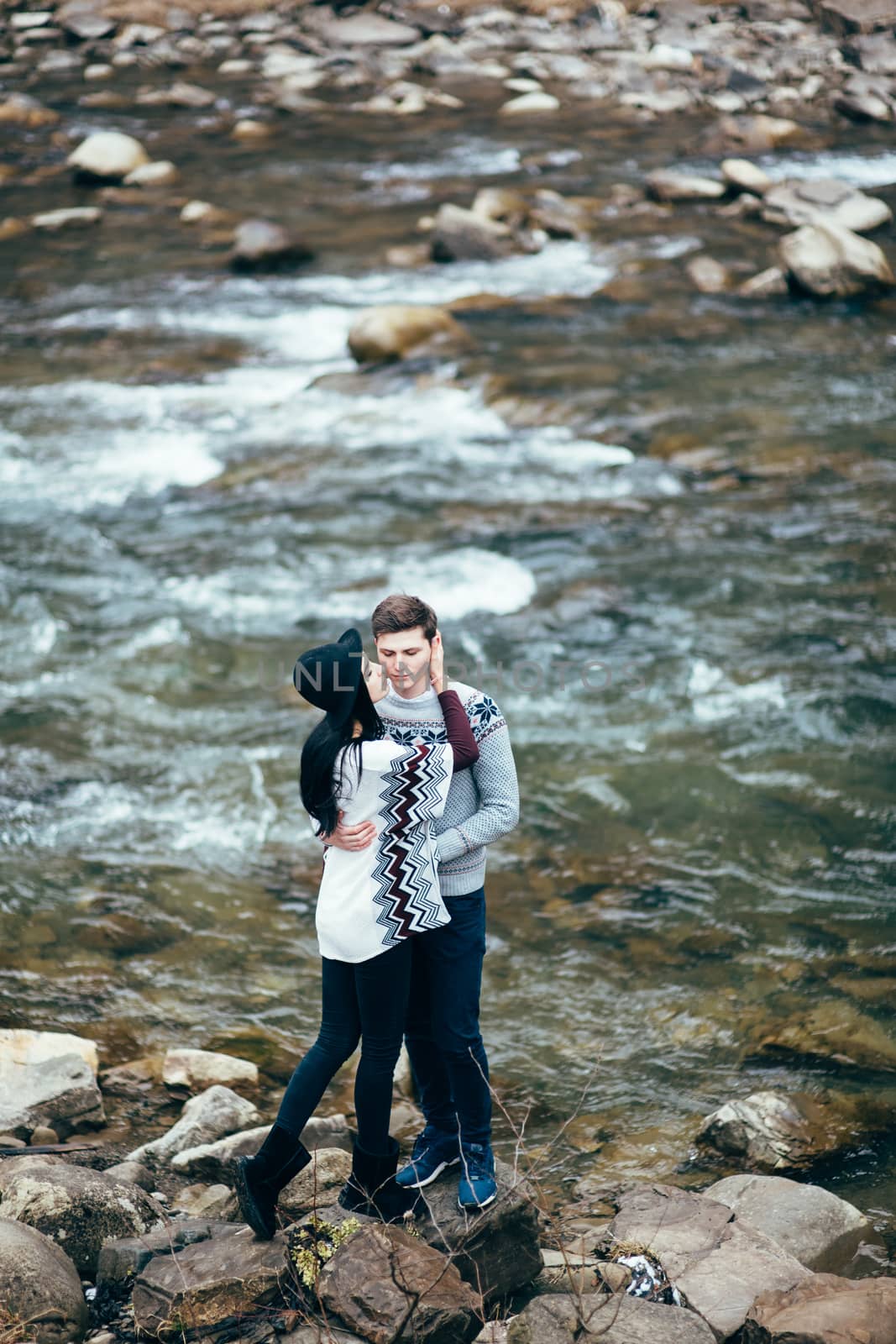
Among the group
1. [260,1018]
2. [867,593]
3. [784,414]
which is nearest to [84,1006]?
[260,1018]

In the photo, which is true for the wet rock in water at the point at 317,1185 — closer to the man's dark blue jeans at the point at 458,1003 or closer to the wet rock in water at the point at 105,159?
the man's dark blue jeans at the point at 458,1003

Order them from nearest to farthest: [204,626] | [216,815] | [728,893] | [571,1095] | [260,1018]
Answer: [571,1095], [260,1018], [728,893], [216,815], [204,626]

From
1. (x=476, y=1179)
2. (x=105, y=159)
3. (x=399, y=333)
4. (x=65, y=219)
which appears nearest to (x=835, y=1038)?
(x=476, y=1179)

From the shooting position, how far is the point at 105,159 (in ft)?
60.8

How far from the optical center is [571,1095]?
4906 mm

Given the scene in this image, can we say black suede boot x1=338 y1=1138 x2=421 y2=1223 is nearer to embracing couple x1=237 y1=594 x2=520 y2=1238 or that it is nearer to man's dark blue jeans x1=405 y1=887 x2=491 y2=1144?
embracing couple x1=237 y1=594 x2=520 y2=1238

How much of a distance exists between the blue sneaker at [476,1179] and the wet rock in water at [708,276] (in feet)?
39.9

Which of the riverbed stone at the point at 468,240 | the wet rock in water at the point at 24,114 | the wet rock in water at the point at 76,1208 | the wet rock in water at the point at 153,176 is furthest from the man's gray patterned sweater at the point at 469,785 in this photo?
the wet rock in water at the point at 24,114

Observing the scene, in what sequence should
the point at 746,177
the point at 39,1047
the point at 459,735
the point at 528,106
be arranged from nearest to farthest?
the point at 459,735 → the point at 39,1047 → the point at 746,177 → the point at 528,106

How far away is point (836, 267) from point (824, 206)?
297 cm

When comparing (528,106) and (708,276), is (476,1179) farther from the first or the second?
(528,106)

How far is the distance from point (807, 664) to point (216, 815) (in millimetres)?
3781

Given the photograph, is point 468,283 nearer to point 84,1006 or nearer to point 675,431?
point 675,431

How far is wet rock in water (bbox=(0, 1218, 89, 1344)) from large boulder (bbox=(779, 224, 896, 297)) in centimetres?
1272
